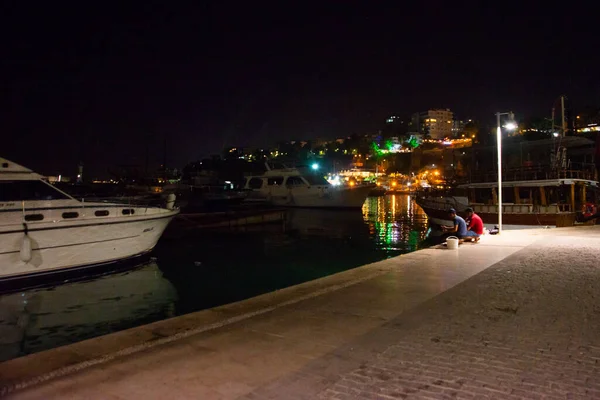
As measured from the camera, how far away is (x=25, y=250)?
13.9 metres

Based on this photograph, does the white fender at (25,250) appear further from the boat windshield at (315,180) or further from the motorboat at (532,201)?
the boat windshield at (315,180)

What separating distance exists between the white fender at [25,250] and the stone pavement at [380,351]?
9603 millimetres

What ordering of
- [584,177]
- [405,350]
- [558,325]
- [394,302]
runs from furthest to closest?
[584,177]
[394,302]
[558,325]
[405,350]

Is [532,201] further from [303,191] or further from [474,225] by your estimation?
[303,191]

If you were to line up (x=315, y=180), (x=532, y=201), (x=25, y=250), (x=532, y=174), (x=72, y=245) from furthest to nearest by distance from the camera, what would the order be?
(x=315, y=180), (x=532, y=174), (x=532, y=201), (x=72, y=245), (x=25, y=250)

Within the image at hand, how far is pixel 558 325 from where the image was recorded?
5918mm

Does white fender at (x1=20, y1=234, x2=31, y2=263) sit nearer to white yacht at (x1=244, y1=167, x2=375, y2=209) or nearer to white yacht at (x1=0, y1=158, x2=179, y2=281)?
white yacht at (x1=0, y1=158, x2=179, y2=281)

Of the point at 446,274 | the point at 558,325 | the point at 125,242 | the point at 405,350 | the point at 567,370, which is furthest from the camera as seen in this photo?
the point at 125,242

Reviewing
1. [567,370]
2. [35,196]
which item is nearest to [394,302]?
[567,370]

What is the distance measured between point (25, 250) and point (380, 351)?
1305cm

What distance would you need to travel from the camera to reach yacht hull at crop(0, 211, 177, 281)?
13.9m

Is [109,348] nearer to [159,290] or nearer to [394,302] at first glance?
[394,302]

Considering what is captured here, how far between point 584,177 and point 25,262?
3105cm

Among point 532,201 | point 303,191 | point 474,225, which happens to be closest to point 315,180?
point 303,191
